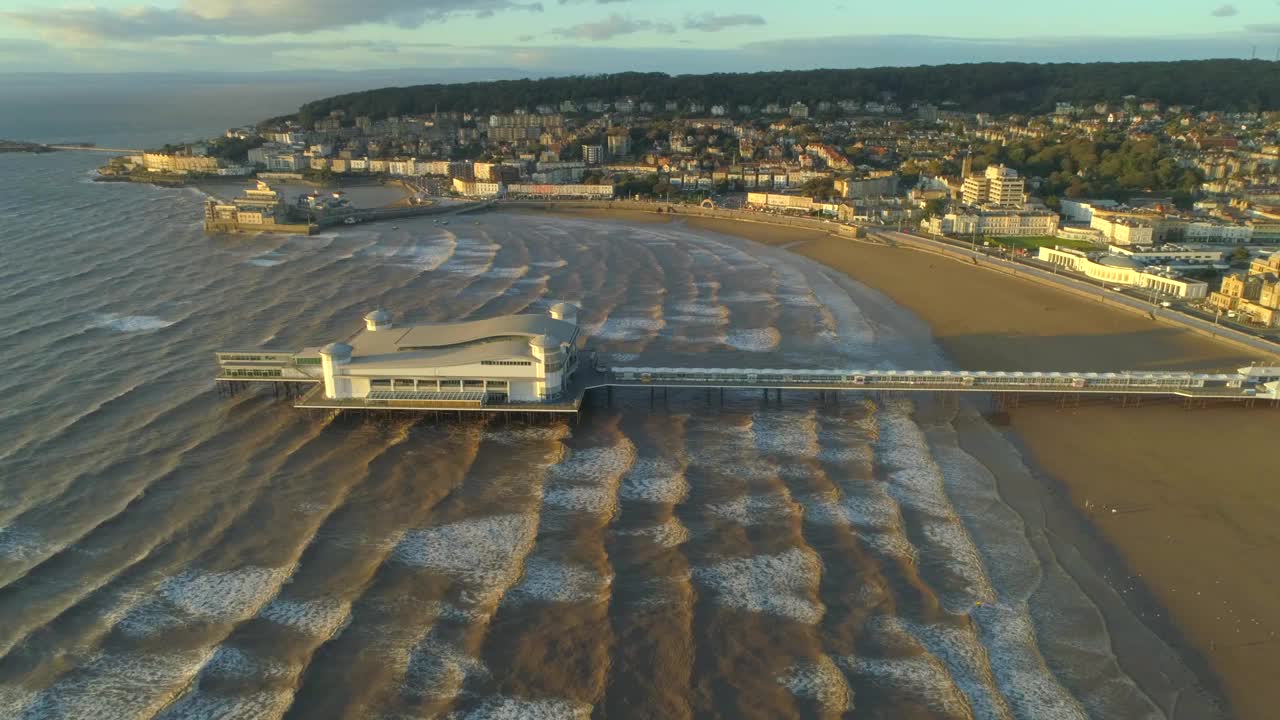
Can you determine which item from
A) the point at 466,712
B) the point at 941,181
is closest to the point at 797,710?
the point at 466,712

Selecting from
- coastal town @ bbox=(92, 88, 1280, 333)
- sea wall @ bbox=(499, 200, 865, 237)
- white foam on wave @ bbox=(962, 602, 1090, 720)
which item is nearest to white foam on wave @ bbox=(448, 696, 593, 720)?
white foam on wave @ bbox=(962, 602, 1090, 720)

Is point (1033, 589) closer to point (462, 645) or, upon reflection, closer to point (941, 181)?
point (462, 645)

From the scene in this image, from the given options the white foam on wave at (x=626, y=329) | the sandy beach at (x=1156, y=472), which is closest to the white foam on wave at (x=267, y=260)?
the white foam on wave at (x=626, y=329)

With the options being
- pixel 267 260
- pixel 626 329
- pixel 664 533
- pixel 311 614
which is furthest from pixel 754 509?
pixel 267 260

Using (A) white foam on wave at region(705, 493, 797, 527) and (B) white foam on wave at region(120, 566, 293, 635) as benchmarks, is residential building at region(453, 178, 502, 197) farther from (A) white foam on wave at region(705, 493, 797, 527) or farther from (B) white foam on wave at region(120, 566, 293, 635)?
(B) white foam on wave at region(120, 566, 293, 635)

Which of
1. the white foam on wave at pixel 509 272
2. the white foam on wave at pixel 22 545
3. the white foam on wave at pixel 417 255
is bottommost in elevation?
the white foam on wave at pixel 22 545

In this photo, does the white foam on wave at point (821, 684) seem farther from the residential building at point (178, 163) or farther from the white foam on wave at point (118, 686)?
the residential building at point (178, 163)

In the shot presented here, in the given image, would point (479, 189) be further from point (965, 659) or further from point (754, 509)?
point (965, 659)
